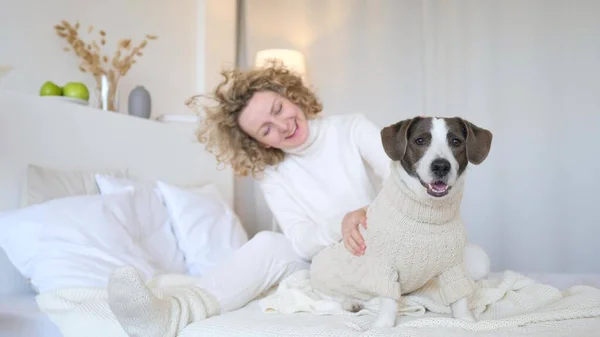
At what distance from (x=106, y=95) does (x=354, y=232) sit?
1556mm

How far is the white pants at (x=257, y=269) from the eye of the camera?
153cm

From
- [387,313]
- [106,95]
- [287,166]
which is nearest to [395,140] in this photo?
[387,313]

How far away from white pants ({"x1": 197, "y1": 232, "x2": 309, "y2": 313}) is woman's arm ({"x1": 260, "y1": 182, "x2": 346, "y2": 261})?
4cm

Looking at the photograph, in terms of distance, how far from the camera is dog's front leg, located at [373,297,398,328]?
1.25m

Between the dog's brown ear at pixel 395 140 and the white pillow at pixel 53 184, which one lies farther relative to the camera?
the white pillow at pixel 53 184

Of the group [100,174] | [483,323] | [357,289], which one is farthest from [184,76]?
[483,323]

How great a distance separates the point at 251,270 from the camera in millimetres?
1653

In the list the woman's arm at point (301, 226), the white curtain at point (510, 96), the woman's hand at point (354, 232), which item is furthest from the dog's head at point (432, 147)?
the white curtain at point (510, 96)

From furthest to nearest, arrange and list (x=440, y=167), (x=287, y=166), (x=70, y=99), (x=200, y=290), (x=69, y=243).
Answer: (x=70, y=99)
(x=287, y=166)
(x=69, y=243)
(x=200, y=290)
(x=440, y=167)

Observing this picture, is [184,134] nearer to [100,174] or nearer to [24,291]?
[100,174]

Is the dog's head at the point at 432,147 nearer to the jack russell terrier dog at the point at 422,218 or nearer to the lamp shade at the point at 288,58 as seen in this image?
the jack russell terrier dog at the point at 422,218

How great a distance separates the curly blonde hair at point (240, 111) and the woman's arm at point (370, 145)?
0.67 ft

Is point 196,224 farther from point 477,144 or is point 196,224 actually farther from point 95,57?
point 477,144

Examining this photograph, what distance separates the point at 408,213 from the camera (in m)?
1.27
